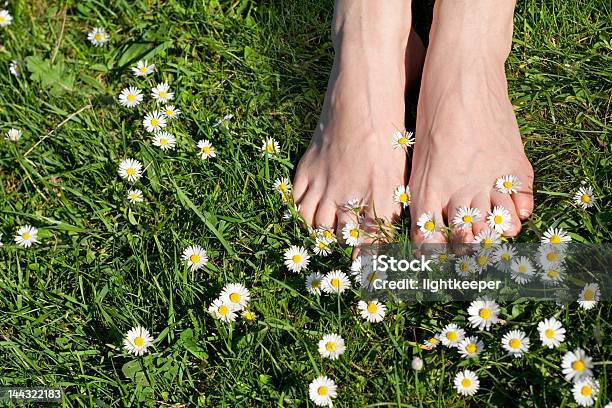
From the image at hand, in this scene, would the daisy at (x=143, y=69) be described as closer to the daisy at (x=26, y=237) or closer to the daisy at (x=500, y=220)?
the daisy at (x=26, y=237)

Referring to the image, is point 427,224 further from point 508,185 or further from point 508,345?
point 508,345

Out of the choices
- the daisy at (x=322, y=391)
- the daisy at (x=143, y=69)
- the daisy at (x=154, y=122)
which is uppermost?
the daisy at (x=143, y=69)

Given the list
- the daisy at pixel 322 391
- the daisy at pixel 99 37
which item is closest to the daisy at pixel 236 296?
the daisy at pixel 322 391

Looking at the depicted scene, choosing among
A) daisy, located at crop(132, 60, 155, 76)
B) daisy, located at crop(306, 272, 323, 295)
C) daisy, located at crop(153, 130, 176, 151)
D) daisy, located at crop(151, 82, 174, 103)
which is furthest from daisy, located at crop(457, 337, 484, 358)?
daisy, located at crop(132, 60, 155, 76)

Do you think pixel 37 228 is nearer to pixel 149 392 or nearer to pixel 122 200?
pixel 122 200

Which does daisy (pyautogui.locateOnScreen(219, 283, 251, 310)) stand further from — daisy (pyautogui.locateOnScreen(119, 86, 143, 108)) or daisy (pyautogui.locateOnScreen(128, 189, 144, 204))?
daisy (pyautogui.locateOnScreen(119, 86, 143, 108))

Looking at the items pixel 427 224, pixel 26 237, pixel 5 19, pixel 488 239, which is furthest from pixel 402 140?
pixel 5 19

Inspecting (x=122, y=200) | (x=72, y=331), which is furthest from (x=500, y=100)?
(x=72, y=331)
